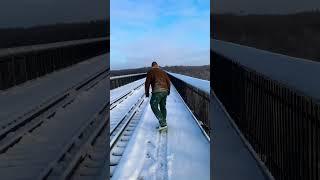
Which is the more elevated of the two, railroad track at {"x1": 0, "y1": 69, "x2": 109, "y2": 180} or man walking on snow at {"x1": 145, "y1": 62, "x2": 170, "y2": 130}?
man walking on snow at {"x1": 145, "y1": 62, "x2": 170, "y2": 130}

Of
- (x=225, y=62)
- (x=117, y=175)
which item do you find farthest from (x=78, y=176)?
(x=225, y=62)

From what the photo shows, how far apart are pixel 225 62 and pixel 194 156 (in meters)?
6.38

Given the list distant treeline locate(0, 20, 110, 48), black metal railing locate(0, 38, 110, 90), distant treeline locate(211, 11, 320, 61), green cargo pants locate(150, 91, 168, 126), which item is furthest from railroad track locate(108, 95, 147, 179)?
distant treeline locate(211, 11, 320, 61)

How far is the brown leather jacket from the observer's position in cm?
1029

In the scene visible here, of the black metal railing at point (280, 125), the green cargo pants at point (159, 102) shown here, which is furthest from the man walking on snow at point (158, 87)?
the black metal railing at point (280, 125)

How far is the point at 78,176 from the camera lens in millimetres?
7410

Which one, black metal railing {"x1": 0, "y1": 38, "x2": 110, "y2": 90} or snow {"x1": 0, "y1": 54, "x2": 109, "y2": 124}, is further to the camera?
black metal railing {"x1": 0, "y1": 38, "x2": 110, "y2": 90}

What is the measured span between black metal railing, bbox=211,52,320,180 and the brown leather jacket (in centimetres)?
150

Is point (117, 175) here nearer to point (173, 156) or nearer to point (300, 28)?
point (173, 156)

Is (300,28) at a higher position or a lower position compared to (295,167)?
higher

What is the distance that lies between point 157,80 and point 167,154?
7.26ft

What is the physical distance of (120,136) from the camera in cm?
1117

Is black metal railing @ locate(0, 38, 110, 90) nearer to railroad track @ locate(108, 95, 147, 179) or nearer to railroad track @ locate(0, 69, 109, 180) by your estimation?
railroad track @ locate(0, 69, 109, 180)

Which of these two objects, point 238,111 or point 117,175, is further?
point 238,111
